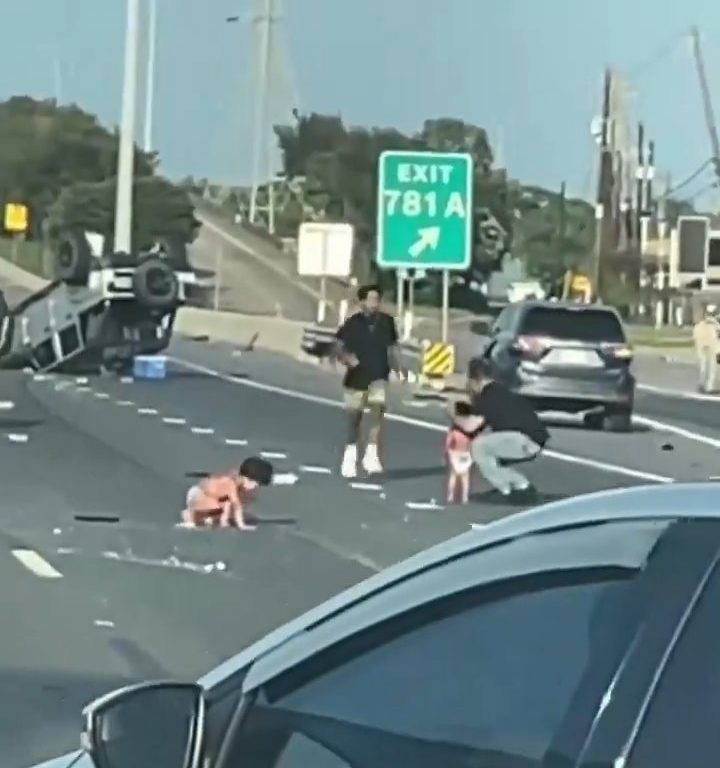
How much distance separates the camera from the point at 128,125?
47531 mm

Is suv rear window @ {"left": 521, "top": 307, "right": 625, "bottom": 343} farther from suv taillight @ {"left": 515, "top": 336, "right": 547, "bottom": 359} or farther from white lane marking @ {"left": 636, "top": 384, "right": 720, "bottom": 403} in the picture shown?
white lane marking @ {"left": 636, "top": 384, "right": 720, "bottom": 403}

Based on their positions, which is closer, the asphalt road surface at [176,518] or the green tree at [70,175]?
the asphalt road surface at [176,518]

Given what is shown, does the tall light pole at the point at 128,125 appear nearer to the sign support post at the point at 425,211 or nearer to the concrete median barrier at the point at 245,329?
the concrete median barrier at the point at 245,329

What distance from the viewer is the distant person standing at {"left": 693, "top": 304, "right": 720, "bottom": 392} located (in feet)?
139

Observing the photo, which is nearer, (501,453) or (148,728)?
(148,728)

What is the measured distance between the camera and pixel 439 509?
59.1ft

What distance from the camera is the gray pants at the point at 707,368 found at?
146 ft

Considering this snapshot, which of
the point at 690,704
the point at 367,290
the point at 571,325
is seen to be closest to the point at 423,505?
the point at 367,290

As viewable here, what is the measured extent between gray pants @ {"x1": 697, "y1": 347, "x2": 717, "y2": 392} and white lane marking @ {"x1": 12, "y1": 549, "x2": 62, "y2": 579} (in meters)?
31.1

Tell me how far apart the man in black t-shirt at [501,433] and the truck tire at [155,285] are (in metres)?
18.2

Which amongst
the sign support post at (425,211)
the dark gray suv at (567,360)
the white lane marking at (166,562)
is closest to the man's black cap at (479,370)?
the white lane marking at (166,562)

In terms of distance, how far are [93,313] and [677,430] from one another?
431 inches

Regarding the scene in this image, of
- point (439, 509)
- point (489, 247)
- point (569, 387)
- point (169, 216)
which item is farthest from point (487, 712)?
point (169, 216)

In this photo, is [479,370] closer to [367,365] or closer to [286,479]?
[367,365]
